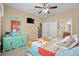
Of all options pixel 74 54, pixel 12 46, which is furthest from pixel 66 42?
pixel 12 46

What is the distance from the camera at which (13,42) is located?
1.60 m

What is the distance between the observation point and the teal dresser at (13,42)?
1563 mm

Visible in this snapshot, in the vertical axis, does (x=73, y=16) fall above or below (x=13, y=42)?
above

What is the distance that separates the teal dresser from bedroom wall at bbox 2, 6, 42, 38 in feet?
0.31

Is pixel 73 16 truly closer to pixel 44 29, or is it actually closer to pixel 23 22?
pixel 44 29

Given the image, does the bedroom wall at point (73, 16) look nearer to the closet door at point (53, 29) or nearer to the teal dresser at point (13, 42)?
the closet door at point (53, 29)

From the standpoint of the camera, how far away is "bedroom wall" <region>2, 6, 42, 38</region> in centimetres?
151

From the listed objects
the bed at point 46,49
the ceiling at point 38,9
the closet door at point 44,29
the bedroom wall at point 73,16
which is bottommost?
the bed at point 46,49

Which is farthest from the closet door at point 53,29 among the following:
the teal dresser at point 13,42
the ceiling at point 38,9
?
the teal dresser at point 13,42

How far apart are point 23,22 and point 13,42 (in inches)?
15.3

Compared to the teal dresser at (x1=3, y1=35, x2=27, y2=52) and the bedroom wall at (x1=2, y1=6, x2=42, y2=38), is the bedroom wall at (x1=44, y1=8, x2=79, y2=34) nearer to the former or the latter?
the bedroom wall at (x1=2, y1=6, x2=42, y2=38)

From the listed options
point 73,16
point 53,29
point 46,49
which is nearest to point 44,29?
point 53,29

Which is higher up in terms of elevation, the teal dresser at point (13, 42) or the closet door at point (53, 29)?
the closet door at point (53, 29)

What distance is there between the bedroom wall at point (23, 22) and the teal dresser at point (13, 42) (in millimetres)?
96
